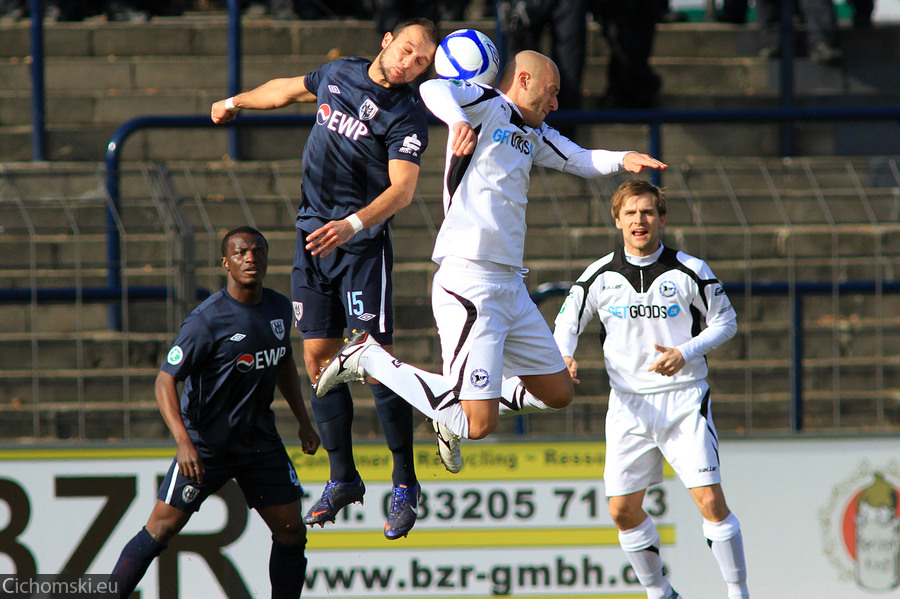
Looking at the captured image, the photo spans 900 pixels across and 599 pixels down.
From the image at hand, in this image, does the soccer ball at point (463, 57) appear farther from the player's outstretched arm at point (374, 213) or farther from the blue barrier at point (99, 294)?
the blue barrier at point (99, 294)

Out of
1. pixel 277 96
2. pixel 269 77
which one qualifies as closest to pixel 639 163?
pixel 277 96

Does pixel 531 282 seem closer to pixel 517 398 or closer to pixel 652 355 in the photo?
pixel 652 355

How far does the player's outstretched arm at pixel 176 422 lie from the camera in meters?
5.54

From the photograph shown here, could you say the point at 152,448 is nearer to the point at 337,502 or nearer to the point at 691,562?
the point at 337,502

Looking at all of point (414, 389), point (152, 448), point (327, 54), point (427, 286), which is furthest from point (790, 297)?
point (327, 54)

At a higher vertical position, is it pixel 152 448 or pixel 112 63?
pixel 112 63

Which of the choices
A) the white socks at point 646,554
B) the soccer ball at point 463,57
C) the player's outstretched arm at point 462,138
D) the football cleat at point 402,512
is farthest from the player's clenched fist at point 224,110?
the white socks at point 646,554

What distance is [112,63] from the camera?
31.6 ft

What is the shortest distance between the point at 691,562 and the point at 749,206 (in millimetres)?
3127

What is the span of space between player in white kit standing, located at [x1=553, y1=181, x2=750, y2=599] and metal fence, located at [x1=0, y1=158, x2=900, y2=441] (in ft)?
3.21

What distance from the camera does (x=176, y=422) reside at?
18.2 ft

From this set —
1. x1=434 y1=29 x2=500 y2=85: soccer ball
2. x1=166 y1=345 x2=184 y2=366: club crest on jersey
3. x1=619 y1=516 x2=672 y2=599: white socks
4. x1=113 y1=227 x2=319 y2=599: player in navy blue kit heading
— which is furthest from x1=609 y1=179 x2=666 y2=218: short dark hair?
x1=166 y1=345 x2=184 y2=366: club crest on jersey

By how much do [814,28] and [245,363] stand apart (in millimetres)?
6794

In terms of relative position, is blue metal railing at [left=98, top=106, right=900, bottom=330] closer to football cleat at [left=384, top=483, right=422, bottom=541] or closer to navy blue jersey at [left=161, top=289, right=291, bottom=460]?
navy blue jersey at [left=161, top=289, right=291, bottom=460]
